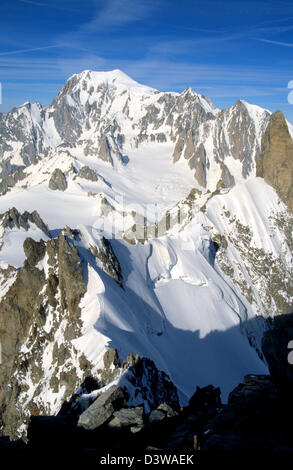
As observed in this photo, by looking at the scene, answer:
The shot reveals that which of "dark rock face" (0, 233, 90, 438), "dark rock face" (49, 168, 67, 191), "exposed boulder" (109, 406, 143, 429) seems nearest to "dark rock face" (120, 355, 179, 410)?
"dark rock face" (0, 233, 90, 438)

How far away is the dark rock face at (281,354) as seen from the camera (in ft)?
44.2

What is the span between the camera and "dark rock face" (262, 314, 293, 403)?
13.5 meters

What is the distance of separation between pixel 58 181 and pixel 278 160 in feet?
365

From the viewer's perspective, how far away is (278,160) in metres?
93.0

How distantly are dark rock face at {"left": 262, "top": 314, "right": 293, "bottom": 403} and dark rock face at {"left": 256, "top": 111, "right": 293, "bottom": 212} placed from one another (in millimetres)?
77973

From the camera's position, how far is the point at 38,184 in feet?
624

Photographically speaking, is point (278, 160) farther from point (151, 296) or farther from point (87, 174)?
point (87, 174)

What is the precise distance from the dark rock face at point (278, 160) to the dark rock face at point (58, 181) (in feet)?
337

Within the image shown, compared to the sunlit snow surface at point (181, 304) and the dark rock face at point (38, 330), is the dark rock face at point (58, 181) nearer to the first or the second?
the sunlit snow surface at point (181, 304)

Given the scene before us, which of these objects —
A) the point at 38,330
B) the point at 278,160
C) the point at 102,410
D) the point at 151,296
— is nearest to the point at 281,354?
the point at 102,410

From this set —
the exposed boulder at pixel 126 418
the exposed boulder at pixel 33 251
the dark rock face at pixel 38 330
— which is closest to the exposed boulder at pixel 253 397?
the exposed boulder at pixel 126 418
